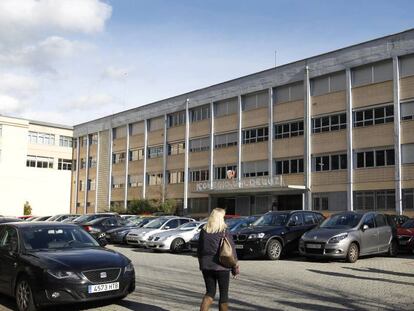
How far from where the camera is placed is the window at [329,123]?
40000 millimetres

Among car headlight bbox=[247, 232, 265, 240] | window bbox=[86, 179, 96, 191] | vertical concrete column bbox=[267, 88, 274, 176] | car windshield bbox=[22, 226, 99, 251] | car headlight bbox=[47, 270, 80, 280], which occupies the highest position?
vertical concrete column bbox=[267, 88, 274, 176]

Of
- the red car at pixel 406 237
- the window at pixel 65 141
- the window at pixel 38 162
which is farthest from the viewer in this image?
the window at pixel 65 141

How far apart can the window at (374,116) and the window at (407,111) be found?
76 centimetres

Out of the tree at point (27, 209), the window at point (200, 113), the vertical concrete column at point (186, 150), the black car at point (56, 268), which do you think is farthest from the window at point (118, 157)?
the black car at point (56, 268)

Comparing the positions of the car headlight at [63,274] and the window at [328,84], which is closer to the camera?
the car headlight at [63,274]

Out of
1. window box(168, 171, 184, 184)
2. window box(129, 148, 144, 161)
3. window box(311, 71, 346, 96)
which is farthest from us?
window box(129, 148, 144, 161)

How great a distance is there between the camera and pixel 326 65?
41.2 meters

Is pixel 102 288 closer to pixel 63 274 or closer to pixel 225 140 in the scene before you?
pixel 63 274

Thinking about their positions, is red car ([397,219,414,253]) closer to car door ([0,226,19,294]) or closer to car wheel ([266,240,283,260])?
car wheel ([266,240,283,260])

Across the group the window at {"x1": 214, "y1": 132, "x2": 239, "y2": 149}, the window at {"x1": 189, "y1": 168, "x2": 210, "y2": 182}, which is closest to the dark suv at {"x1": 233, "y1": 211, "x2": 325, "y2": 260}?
the window at {"x1": 214, "y1": 132, "x2": 239, "y2": 149}

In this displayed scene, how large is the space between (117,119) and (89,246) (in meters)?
58.0

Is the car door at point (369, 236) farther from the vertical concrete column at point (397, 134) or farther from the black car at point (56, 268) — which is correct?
the vertical concrete column at point (397, 134)

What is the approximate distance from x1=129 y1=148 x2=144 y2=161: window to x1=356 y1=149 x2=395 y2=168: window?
29.2 metres

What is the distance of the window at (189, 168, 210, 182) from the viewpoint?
5206cm
